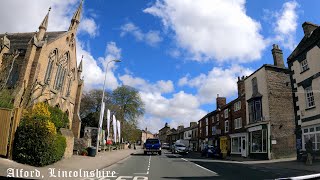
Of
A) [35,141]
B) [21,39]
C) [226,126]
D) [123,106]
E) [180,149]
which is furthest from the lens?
[123,106]

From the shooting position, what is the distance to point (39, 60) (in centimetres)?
3048

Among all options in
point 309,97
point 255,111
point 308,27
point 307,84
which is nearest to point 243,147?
point 255,111

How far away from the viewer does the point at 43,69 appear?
3219 cm

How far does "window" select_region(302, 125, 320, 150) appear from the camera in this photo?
25000 mm

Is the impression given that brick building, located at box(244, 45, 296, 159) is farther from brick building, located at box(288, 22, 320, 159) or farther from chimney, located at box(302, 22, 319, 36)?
chimney, located at box(302, 22, 319, 36)

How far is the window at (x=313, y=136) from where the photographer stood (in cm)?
2500

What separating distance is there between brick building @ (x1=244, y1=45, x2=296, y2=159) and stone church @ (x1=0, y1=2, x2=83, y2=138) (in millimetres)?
23885

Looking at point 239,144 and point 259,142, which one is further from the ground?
point 259,142

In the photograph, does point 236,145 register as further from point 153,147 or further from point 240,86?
point 153,147

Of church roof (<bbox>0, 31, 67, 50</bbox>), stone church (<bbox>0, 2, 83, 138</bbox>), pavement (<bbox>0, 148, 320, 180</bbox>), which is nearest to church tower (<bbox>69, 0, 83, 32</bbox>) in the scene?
stone church (<bbox>0, 2, 83, 138</bbox>)

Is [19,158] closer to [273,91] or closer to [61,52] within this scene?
[61,52]

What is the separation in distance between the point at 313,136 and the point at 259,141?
11.4m

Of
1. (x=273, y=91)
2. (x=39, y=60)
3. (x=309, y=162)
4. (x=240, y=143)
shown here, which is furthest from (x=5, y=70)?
(x=240, y=143)

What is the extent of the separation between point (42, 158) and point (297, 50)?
2434cm
